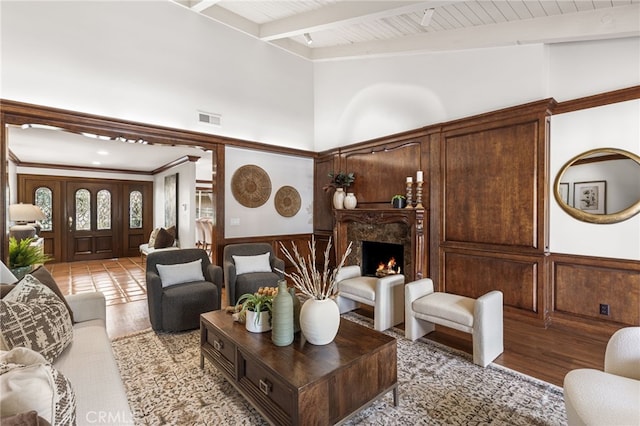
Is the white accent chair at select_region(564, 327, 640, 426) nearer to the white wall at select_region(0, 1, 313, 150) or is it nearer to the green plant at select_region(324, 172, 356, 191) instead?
the green plant at select_region(324, 172, 356, 191)

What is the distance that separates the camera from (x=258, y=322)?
211 cm

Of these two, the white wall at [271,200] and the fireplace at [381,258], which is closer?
the fireplace at [381,258]

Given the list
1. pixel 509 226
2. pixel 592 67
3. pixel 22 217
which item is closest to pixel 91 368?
→ pixel 509 226

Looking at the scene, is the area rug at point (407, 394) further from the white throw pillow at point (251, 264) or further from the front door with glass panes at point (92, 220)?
the front door with glass panes at point (92, 220)

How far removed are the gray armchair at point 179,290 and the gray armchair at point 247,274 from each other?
248 mm

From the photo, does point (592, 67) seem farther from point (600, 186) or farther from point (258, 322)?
point (258, 322)

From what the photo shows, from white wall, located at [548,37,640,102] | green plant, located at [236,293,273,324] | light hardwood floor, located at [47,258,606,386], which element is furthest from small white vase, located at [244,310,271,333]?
white wall, located at [548,37,640,102]

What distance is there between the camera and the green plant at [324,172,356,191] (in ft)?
16.7

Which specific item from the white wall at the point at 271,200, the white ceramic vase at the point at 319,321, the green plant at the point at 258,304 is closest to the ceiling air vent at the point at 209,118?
the white wall at the point at 271,200

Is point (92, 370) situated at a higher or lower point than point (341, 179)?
lower

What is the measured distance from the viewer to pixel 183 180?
22.8 ft

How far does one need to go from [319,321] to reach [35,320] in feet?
5.08

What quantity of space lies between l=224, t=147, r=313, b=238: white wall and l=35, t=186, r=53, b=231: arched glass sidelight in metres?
5.93

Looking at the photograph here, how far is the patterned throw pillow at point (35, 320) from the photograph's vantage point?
155 cm
